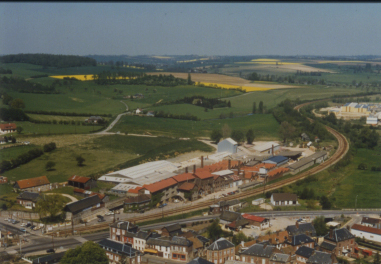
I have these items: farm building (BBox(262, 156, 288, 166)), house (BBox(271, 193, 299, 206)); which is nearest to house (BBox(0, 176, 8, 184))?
house (BBox(271, 193, 299, 206))

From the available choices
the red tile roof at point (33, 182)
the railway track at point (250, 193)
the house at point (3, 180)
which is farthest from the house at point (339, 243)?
the house at point (3, 180)

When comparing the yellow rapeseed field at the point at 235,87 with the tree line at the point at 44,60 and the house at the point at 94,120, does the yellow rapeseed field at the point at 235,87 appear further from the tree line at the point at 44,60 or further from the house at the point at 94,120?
the house at the point at 94,120

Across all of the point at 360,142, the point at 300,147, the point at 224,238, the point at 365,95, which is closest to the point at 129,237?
the point at 224,238

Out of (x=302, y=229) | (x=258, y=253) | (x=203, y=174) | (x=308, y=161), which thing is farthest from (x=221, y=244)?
(x=308, y=161)

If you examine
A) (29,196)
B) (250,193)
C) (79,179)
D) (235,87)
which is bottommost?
(250,193)

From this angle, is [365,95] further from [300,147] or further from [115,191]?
[115,191]

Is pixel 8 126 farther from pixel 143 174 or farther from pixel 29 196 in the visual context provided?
pixel 29 196
